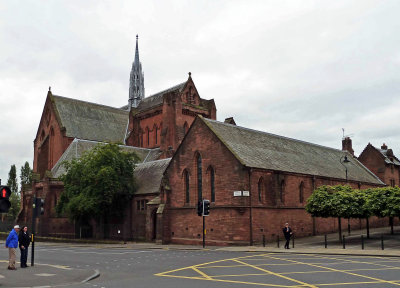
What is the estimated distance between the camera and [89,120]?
65375 mm

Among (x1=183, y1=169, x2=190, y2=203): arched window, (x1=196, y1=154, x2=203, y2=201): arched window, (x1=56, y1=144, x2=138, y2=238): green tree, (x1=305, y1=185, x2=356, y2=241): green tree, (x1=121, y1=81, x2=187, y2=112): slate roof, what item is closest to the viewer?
(x1=305, y1=185, x2=356, y2=241): green tree

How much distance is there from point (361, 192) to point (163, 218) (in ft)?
56.3

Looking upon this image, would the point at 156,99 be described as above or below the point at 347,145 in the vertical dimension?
above

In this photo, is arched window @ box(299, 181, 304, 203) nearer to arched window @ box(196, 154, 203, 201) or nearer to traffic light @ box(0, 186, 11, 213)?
arched window @ box(196, 154, 203, 201)

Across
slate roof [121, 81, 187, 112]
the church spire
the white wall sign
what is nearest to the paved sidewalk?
the white wall sign

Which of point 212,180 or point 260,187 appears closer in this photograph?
point 260,187

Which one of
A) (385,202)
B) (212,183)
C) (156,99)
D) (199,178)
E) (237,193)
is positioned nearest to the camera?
(385,202)

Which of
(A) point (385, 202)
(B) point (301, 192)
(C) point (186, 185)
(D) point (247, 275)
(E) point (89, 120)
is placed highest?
(E) point (89, 120)

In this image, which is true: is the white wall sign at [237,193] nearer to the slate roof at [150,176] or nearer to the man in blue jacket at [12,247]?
the slate roof at [150,176]

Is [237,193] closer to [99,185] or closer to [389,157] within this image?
[99,185]

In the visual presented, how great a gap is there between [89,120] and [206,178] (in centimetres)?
3381

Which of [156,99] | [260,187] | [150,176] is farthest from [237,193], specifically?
[156,99]

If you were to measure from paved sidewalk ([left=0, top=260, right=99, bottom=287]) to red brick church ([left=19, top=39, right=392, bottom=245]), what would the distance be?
1864 cm

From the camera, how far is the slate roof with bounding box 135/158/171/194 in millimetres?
44553
